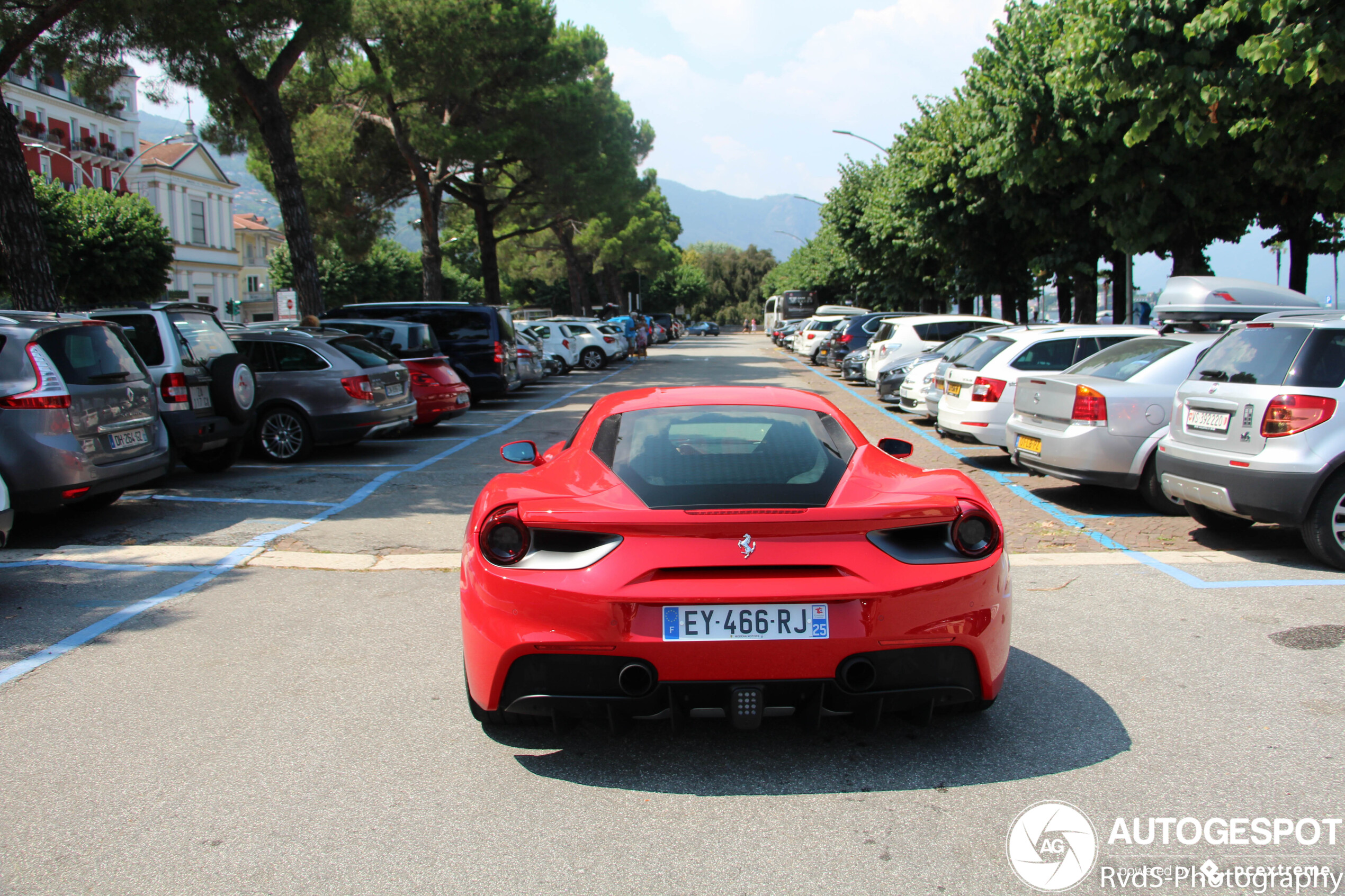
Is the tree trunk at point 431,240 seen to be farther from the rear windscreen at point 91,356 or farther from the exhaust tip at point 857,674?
the exhaust tip at point 857,674

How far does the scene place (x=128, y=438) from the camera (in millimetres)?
8109

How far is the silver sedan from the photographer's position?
833 cm

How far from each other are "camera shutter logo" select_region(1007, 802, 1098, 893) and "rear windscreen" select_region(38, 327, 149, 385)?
7355mm

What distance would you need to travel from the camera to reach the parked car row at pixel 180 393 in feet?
Result: 23.8

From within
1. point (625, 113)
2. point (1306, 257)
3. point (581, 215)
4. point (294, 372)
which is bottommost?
point (294, 372)

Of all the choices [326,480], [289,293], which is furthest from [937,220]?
[326,480]

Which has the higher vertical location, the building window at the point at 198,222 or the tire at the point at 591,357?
the building window at the point at 198,222

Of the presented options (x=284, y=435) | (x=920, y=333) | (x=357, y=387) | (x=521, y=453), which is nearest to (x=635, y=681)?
(x=521, y=453)

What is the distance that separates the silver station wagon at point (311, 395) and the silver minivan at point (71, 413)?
3.43 m

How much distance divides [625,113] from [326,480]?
44.4 m

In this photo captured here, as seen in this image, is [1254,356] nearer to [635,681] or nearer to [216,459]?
[635,681]

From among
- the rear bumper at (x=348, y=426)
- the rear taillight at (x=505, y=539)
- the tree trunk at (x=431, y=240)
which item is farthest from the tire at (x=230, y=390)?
the tree trunk at (x=431, y=240)

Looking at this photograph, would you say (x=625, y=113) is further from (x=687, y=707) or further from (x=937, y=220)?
(x=687, y=707)

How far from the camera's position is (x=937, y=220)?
27.2m
